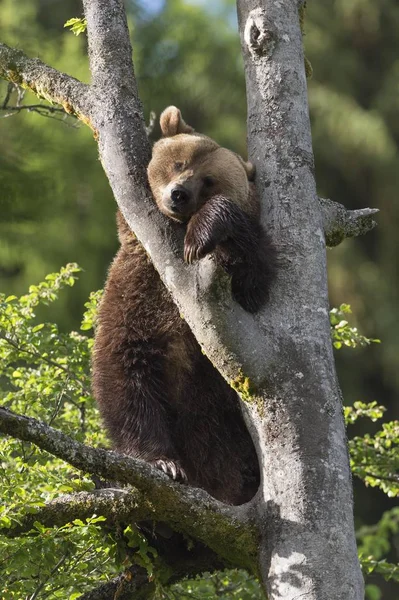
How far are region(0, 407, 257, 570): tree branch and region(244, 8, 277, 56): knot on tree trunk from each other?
2191mm

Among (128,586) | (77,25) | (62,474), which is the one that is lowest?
(128,586)

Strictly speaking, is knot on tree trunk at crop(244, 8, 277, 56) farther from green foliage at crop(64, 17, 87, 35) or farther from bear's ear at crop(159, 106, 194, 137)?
bear's ear at crop(159, 106, 194, 137)

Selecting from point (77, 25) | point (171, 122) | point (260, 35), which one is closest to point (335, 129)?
point (171, 122)

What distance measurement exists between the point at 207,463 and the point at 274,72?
2154 millimetres

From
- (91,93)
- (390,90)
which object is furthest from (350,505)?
(390,90)

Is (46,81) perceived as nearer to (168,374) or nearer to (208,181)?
(208,181)

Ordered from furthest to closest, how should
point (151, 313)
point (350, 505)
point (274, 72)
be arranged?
Result: 1. point (151, 313)
2. point (274, 72)
3. point (350, 505)

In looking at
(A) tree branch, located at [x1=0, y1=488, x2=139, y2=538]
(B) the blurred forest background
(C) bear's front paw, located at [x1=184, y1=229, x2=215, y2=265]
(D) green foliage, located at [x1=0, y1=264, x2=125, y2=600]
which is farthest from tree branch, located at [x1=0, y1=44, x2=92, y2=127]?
(B) the blurred forest background

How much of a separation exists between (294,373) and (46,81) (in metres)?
2.26

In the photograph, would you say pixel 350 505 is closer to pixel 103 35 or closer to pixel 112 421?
pixel 112 421

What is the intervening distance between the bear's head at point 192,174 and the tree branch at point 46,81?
0.53 metres

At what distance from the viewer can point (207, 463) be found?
5.77 m

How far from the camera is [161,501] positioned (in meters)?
4.27

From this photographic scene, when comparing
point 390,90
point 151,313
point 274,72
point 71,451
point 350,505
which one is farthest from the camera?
point 390,90
